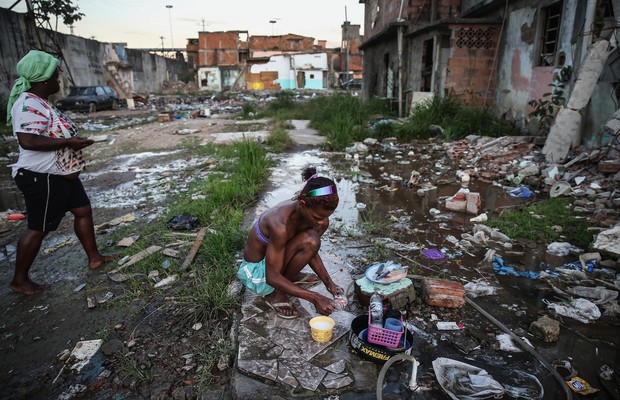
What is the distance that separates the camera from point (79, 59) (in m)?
20.3

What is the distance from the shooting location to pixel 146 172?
6.46 m

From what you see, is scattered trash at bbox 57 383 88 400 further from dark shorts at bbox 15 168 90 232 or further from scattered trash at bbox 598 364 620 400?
scattered trash at bbox 598 364 620 400

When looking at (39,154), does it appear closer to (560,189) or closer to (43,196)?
(43,196)

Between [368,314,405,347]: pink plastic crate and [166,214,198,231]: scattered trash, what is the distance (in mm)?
2577

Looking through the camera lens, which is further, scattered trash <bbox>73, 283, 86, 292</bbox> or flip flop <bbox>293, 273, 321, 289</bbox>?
scattered trash <bbox>73, 283, 86, 292</bbox>

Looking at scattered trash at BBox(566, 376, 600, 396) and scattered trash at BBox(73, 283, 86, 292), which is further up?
scattered trash at BBox(73, 283, 86, 292)

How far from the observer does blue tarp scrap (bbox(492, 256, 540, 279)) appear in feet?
9.64

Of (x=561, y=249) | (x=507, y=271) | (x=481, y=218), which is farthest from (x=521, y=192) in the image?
(x=507, y=271)

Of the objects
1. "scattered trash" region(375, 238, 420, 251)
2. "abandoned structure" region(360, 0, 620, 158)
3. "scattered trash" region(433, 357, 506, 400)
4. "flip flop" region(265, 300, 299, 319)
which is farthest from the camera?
"abandoned structure" region(360, 0, 620, 158)

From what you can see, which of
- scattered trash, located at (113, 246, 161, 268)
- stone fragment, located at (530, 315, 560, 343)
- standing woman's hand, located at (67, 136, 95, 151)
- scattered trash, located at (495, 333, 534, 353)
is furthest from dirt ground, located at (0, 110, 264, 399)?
stone fragment, located at (530, 315, 560, 343)

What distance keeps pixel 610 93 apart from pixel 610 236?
12.1 feet

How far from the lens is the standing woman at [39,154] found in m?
2.60

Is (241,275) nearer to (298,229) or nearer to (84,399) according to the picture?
(298,229)

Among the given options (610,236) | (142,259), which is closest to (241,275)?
(142,259)
